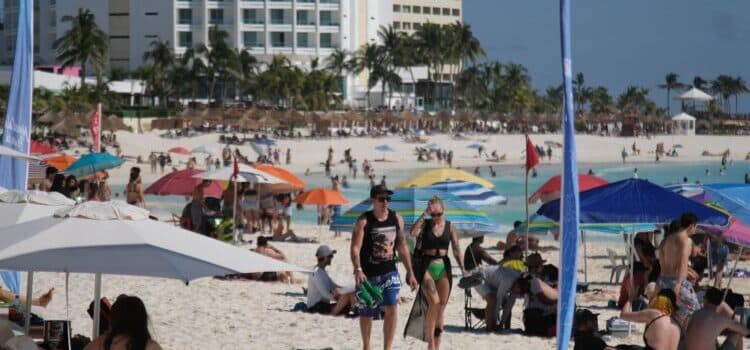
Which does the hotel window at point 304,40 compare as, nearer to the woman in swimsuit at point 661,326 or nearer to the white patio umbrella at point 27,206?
the white patio umbrella at point 27,206

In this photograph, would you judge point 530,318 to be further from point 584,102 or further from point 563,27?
point 584,102

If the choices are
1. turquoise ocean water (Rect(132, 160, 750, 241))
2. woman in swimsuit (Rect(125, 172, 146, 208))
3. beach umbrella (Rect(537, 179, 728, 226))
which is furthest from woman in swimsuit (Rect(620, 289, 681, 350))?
turquoise ocean water (Rect(132, 160, 750, 241))

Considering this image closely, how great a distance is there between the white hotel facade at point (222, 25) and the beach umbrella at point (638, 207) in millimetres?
89419

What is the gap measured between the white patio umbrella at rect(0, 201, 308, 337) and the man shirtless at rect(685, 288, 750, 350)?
135 inches

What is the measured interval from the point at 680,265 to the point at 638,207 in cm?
168

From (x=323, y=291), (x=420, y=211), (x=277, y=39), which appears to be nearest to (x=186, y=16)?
(x=277, y=39)

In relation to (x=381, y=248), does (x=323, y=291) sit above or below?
below

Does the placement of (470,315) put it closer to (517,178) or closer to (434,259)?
(434,259)

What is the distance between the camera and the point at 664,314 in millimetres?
8461

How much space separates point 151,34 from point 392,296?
311 feet

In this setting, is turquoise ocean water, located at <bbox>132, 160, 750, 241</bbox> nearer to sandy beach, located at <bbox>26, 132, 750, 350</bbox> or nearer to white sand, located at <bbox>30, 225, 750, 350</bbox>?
sandy beach, located at <bbox>26, 132, 750, 350</bbox>

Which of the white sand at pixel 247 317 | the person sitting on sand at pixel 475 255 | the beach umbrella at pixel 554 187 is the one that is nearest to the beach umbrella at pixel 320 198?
the beach umbrella at pixel 554 187

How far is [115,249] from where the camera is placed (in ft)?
19.7

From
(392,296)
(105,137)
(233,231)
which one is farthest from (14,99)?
(105,137)
